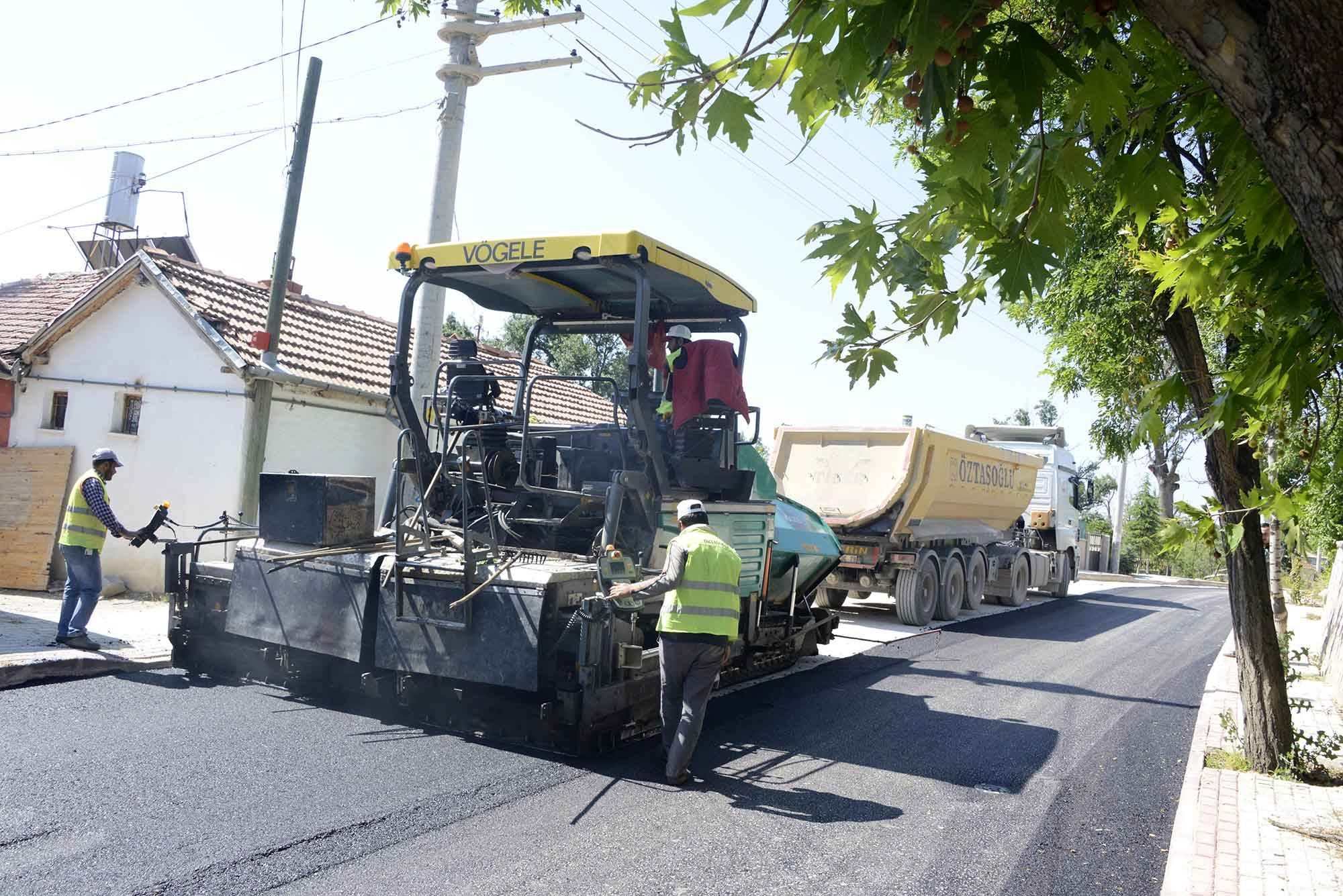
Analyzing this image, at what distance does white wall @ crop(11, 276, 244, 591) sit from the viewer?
38.3ft

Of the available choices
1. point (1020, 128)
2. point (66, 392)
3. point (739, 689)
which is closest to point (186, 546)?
point (739, 689)

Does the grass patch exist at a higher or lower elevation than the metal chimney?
lower

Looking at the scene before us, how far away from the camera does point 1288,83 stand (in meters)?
1.68

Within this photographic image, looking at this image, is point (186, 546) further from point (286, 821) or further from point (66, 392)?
point (66, 392)

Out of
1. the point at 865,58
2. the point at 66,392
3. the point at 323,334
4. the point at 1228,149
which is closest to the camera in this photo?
the point at 865,58

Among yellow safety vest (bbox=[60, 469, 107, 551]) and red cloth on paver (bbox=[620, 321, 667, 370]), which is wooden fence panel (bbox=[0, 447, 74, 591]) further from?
red cloth on paver (bbox=[620, 321, 667, 370])

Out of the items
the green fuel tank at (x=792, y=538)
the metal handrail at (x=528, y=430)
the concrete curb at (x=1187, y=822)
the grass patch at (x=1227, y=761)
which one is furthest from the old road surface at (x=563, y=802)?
the metal handrail at (x=528, y=430)

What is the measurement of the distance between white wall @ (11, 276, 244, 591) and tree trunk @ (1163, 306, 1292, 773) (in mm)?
9836

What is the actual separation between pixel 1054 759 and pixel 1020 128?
17.4ft

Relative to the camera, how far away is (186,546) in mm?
6953

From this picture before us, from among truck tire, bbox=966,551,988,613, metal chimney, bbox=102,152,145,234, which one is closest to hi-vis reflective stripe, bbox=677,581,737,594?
truck tire, bbox=966,551,988,613

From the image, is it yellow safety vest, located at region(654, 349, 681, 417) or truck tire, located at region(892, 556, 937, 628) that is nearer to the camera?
yellow safety vest, located at region(654, 349, 681, 417)

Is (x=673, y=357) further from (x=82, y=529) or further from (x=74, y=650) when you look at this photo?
(x=74, y=650)

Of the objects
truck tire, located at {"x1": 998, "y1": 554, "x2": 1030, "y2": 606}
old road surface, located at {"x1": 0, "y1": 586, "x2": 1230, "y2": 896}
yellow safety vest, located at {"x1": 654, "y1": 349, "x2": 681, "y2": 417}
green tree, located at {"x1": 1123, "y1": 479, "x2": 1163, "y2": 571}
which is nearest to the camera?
old road surface, located at {"x1": 0, "y1": 586, "x2": 1230, "y2": 896}
